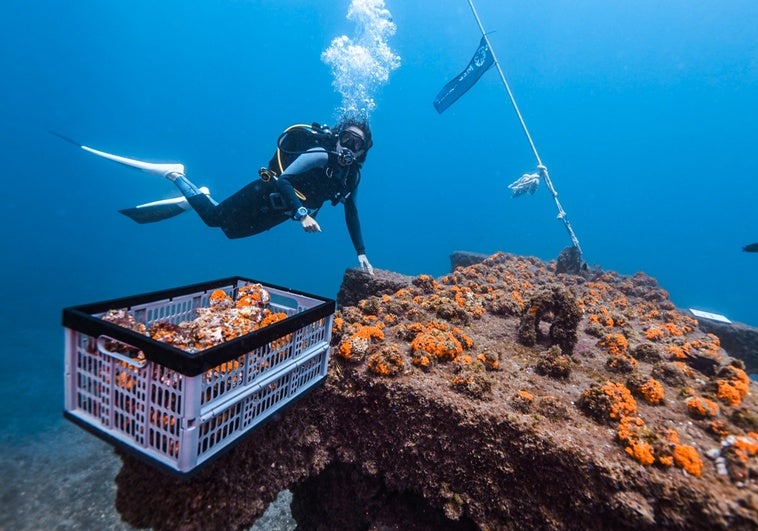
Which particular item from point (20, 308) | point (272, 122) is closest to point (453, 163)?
point (272, 122)

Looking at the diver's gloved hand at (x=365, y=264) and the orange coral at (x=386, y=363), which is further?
the diver's gloved hand at (x=365, y=264)

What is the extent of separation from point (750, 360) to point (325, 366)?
13.4 m

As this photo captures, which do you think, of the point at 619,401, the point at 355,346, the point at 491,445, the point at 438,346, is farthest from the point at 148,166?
the point at 619,401

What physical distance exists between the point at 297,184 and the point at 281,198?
780mm

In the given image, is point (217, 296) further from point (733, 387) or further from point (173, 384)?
point (733, 387)

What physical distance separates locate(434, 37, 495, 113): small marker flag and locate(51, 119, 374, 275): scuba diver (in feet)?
20.0

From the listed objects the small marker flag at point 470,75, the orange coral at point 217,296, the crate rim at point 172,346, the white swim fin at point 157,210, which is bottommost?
the orange coral at point 217,296

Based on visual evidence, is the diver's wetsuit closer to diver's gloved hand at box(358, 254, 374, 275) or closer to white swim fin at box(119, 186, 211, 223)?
diver's gloved hand at box(358, 254, 374, 275)

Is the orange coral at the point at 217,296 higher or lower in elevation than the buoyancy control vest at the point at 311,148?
lower

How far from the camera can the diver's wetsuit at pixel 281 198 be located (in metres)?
7.84

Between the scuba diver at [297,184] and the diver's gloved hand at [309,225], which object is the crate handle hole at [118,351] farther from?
the scuba diver at [297,184]

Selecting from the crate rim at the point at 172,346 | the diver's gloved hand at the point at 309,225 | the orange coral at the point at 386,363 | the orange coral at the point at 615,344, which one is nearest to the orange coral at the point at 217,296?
the crate rim at the point at 172,346

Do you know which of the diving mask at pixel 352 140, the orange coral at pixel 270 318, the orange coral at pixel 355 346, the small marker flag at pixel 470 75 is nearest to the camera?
the orange coral at pixel 270 318

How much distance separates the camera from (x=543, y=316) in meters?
5.32
